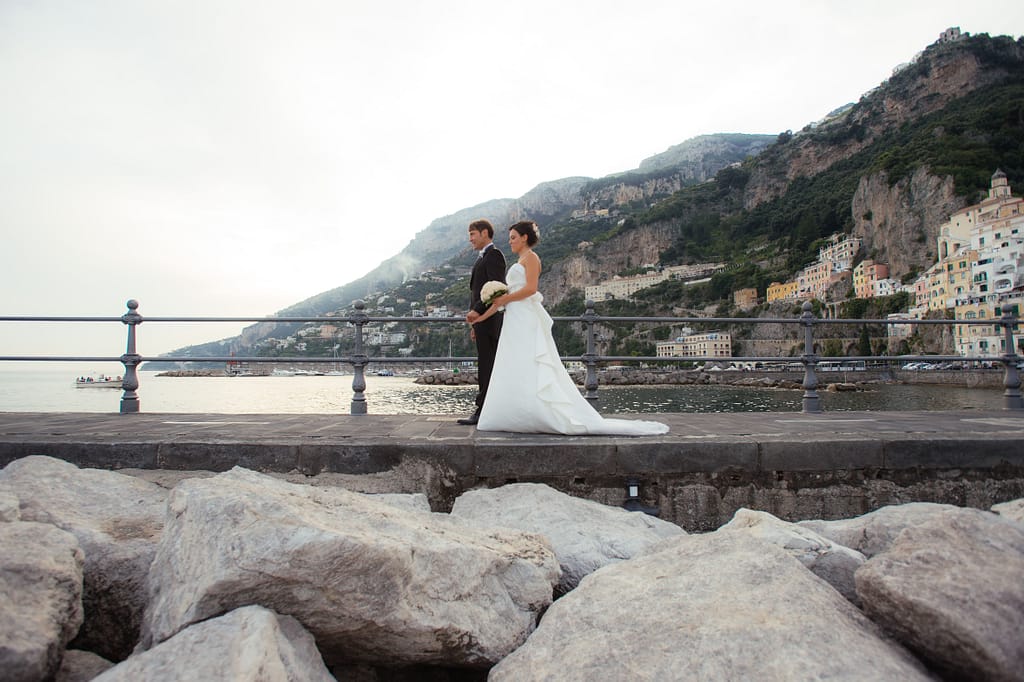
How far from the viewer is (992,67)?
96250mm

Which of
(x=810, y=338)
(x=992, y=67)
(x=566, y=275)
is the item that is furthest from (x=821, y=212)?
(x=810, y=338)

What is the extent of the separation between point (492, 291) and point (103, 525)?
300cm

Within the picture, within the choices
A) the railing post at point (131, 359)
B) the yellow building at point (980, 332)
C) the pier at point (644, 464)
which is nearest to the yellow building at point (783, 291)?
the yellow building at point (980, 332)

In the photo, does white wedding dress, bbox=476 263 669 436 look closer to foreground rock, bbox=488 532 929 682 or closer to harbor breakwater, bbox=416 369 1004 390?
foreground rock, bbox=488 532 929 682

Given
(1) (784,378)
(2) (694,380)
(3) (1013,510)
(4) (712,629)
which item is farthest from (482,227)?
(1) (784,378)

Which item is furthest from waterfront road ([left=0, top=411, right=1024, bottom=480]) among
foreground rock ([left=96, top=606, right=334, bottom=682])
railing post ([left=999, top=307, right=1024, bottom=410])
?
railing post ([left=999, top=307, right=1024, bottom=410])

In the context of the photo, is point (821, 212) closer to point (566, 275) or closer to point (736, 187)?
point (736, 187)

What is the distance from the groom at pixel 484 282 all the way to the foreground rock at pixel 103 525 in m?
2.65

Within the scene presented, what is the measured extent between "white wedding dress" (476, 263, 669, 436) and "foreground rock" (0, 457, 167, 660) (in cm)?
223

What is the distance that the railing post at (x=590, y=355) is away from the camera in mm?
5320

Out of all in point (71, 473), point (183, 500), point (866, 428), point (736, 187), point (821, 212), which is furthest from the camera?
point (736, 187)

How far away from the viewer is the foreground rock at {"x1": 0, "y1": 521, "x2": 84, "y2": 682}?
1.36 m

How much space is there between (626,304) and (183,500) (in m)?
112

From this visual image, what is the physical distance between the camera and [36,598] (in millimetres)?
1516
